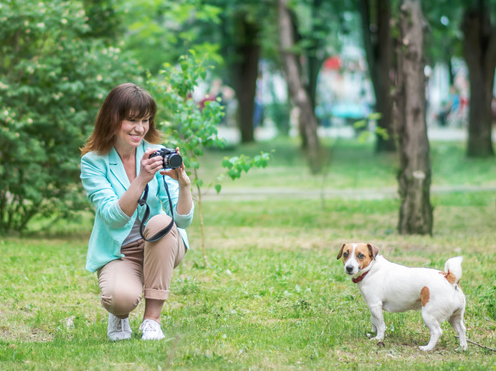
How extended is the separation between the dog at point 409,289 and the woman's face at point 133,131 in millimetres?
1516

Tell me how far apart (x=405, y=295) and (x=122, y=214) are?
183 cm

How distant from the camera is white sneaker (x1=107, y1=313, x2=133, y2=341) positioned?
5012 millimetres

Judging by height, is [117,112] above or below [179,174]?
above

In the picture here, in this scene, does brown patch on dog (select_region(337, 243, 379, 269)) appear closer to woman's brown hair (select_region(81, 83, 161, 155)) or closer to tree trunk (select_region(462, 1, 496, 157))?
woman's brown hair (select_region(81, 83, 161, 155))

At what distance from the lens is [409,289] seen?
4711 mm

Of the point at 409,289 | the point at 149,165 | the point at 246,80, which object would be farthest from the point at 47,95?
the point at 246,80

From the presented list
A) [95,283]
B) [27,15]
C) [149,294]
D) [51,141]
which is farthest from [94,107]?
[149,294]

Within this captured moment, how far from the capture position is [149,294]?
4.84 m

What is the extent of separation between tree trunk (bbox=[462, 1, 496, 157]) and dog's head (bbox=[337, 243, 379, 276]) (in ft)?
53.0

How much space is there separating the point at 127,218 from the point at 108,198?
19 cm

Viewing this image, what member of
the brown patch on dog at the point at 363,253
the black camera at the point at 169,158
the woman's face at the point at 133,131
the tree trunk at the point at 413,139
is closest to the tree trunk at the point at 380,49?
the tree trunk at the point at 413,139

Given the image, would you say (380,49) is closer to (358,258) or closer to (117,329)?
(358,258)

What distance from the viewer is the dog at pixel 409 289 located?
180 inches

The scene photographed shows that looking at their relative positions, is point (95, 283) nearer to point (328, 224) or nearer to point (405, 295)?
point (405, 295)
